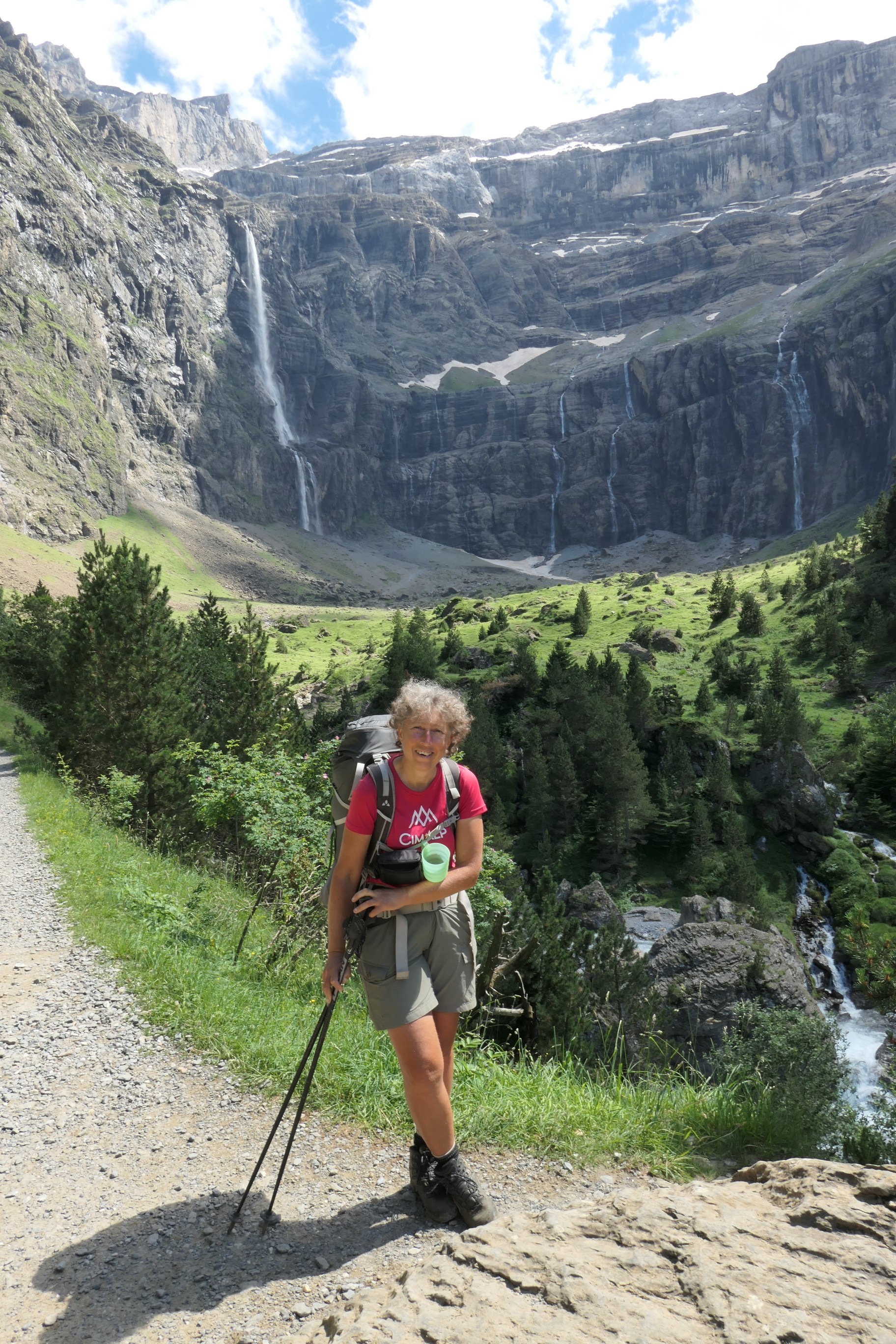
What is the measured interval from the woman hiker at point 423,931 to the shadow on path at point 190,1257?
0.33 meters

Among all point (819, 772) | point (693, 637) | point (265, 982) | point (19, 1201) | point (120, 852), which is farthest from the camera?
point (693, 637)

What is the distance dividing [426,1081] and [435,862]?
111cm

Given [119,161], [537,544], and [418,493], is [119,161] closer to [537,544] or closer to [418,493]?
[418,493]

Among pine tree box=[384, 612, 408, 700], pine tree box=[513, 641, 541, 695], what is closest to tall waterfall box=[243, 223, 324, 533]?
pine tree box=[384, 612, 408, 700]

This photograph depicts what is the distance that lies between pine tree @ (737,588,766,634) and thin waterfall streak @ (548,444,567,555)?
13490cm

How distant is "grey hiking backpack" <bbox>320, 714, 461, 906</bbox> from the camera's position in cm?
375

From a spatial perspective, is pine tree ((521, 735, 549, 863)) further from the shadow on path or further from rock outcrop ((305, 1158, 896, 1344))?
rock outcrop ((305, 1158, 896, 1344))

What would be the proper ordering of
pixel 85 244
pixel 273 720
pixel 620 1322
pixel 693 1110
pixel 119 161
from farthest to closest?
pixel 119 161 < pixel 85 244 < pixel 273 720 < pixel 693 1110 < pixel 620 1322

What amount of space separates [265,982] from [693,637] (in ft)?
185

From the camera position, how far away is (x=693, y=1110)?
14.6ft

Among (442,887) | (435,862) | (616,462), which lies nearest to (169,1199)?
(442,887)

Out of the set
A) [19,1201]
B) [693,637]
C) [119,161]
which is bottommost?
[19,1201]

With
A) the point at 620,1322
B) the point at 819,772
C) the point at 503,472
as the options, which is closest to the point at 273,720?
the point at 620,1322

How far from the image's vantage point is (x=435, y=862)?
3.66m
